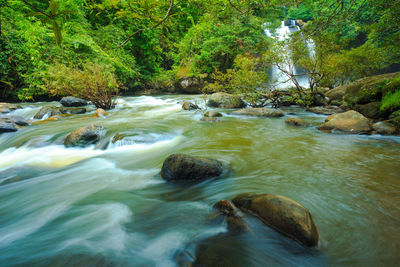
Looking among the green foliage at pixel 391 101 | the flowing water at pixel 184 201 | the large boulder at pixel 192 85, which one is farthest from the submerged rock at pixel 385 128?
the large boulder at pixel 192 85

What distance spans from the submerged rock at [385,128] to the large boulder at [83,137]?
22.9 ft

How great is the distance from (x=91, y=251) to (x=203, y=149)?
297 centimetres

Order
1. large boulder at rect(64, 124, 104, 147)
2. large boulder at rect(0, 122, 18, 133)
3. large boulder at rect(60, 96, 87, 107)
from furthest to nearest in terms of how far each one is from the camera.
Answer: large boulder at rect(60, 96, 87, 107), large boulder at rect(0, 122, 18, 133), large boulder at rect(64, 124, 104, 147)

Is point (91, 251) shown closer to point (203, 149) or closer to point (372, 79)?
point (203, 149)

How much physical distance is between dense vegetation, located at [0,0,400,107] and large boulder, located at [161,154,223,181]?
1580 millimetres

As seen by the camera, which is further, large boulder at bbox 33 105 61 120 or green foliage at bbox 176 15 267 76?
green foliage at bbox 176 15 267 76

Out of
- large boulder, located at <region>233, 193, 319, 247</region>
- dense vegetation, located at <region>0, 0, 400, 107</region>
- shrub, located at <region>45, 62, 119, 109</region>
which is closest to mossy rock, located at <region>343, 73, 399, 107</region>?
dense vegetation, located at <region>0, 0, 400, 107</region>

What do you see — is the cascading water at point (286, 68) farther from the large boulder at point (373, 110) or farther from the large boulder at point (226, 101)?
the large boulder at point (373, 110)

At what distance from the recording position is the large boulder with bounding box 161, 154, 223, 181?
9.54ft

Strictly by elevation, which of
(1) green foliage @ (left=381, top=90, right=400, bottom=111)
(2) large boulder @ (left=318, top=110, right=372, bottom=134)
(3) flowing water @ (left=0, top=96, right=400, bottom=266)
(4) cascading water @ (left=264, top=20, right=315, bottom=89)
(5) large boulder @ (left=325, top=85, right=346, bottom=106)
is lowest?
(3) flowing water @ (left=0, top=96, right=400, bottom=266)

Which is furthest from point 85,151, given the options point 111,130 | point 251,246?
point 251,246

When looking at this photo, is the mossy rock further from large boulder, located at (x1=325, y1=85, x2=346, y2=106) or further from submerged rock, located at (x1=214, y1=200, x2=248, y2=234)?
submerged rock, located at (x1=214, y1=200, x2=248, y2=234)

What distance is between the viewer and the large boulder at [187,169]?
291cm

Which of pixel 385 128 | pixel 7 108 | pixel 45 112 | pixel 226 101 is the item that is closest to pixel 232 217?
pixel 385 128
